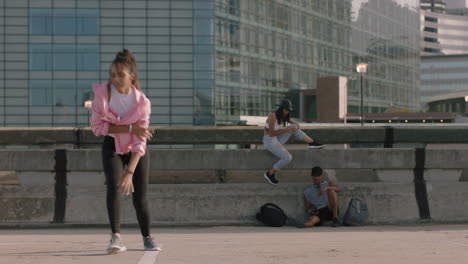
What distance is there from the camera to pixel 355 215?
30.2 ft

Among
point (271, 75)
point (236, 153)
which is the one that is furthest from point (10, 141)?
point (271, 75)

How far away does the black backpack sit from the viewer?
9.09 meters

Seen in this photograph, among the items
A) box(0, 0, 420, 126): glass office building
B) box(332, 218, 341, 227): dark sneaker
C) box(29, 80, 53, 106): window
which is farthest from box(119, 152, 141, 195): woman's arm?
box(29, 80, 53, 106): window

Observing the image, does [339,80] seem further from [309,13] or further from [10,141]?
[10,141]

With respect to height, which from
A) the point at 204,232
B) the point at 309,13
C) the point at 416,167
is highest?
the point at 309,13

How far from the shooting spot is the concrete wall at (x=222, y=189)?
30.3ft

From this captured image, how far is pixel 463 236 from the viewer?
26.8ft

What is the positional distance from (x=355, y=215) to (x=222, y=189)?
1.69 metres

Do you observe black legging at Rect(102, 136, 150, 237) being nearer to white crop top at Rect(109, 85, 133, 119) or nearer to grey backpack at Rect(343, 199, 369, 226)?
white crop top at Rect(109, 85, 133, 119)

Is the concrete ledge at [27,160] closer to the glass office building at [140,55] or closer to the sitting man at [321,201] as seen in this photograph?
the sitting man at [321,201]

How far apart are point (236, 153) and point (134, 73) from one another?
10.1 ft

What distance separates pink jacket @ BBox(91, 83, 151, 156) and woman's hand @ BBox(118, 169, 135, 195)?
0.24 metres

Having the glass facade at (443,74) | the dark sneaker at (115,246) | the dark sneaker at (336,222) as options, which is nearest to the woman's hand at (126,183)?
the dark sneaker at (115,246)

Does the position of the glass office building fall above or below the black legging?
above
